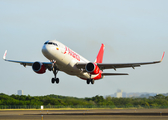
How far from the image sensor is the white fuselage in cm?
3444

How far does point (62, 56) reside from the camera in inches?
1406

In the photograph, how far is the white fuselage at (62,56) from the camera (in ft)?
113

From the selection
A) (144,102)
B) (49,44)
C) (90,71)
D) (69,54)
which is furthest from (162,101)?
(49,44)

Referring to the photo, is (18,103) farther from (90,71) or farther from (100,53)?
(90,71)

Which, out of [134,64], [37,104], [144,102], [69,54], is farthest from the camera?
[37,104]

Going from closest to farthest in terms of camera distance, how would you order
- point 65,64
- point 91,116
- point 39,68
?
point 91,116 < point 65,64 < point 39,68

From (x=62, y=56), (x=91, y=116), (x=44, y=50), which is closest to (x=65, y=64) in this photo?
(x=62, y=56)

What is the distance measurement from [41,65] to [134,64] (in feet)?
44.0

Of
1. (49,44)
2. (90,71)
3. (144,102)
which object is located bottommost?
(144,102)

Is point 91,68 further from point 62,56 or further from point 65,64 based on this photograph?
point 62,56

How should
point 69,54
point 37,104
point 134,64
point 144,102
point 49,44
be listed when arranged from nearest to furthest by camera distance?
point 49,44
point 69,54
point 134,64
point 144,102
point 37,104

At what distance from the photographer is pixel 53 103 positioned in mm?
62875

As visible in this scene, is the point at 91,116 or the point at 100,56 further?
the point at 100,56

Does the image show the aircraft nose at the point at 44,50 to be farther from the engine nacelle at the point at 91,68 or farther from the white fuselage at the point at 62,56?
the engine nacelle at the point at 91,68
